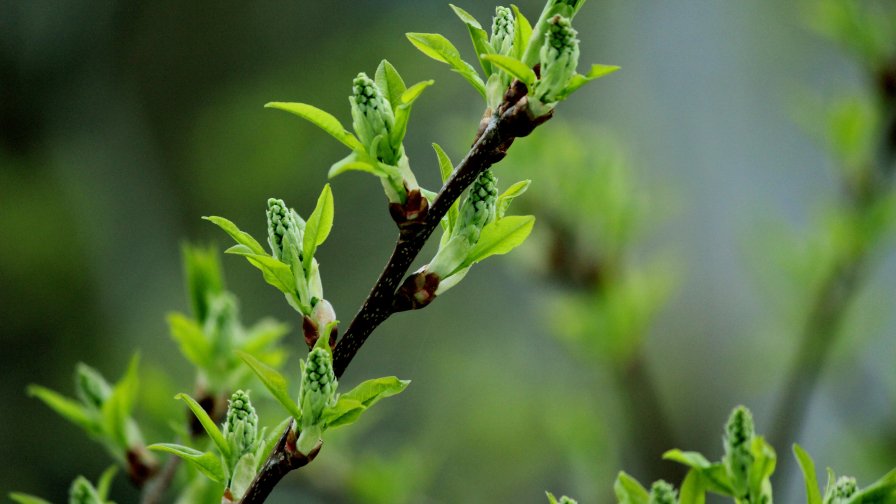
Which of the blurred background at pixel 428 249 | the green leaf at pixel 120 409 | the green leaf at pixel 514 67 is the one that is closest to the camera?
the green leaf at pixel 514 67

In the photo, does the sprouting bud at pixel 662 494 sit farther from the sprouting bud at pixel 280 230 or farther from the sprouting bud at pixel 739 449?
the sprouting bud at pixel 280 230

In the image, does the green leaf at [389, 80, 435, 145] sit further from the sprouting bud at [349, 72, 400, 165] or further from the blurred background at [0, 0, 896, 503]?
the blurred background at [0, 0, 896, 503]

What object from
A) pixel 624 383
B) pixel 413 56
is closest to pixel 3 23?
pixel 413 56

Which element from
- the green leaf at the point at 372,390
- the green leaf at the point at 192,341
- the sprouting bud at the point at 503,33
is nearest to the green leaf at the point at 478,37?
the sprouting bud at the point at 503,33

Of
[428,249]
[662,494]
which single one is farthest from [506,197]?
[428,249]

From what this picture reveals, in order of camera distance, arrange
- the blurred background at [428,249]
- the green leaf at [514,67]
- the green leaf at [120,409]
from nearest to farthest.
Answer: the green leaf at [514,67], the green leaf at [120,409], the blurred background at [428,249]

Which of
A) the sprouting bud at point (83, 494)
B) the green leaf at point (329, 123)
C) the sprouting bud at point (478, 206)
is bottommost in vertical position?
the sprouting bud at point (83, 494)

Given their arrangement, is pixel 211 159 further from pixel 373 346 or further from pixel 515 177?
pixel 515 177

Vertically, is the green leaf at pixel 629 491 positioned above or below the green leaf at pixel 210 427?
below
